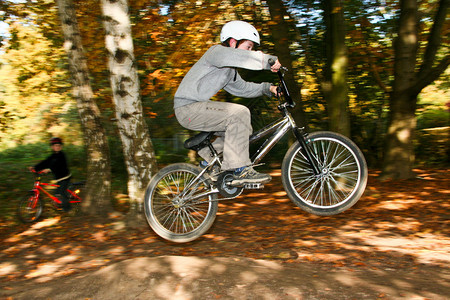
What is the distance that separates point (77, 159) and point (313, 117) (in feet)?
24.5

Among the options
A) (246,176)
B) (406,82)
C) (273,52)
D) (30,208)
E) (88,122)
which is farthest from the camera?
(273,52)

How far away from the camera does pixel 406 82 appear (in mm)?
7703

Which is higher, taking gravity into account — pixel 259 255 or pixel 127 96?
pixel 127 96

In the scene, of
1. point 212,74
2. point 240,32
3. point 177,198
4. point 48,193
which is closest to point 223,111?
point 212,74

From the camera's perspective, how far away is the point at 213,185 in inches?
182

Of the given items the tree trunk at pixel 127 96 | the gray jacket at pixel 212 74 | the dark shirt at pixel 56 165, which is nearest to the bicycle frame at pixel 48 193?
the dark shirt at pixel 56 165

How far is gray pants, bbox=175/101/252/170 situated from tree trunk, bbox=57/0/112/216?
3328mm

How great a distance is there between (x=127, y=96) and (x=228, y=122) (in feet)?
6.26

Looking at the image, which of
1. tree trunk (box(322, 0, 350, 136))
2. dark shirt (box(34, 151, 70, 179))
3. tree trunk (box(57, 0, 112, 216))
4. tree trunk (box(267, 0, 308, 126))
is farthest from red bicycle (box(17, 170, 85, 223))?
tree trunk (box(322, 0, 350, 136))

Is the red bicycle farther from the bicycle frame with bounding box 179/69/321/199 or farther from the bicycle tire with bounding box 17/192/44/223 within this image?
the bicycle frame with bounding box 179/69/321/199

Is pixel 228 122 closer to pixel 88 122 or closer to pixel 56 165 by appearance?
pixel 88 122

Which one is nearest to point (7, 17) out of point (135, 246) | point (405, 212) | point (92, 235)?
point (92, 235)

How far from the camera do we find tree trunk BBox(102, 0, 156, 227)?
18.3ft

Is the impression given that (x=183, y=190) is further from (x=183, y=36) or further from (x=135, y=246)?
(x=183, y=36)
